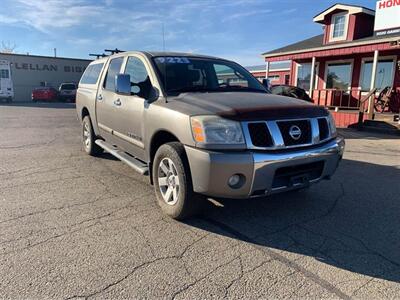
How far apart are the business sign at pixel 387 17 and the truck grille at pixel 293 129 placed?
43.2ft

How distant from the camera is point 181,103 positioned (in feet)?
11.8

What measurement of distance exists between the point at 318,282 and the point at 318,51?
16161 mm

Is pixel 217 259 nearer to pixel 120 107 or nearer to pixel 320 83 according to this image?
pixel 120 107

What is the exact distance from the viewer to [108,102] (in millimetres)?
5355

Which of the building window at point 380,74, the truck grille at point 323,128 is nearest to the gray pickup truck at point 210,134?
the truck grille at point 323,128

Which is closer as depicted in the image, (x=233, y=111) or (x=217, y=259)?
(x=217, y=259)

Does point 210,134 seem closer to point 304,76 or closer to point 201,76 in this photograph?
point 201,76

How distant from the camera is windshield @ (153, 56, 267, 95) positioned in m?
4.25

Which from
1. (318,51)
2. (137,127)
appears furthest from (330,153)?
(318,51)

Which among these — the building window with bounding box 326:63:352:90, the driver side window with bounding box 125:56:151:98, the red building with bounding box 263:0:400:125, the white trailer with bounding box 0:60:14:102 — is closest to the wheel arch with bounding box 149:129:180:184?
the driver side window with bounding box 125:56:151:98

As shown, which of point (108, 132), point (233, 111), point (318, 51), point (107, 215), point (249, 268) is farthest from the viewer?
point (318, 51)

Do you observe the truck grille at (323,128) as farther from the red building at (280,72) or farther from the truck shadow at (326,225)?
the red building at (280,72)

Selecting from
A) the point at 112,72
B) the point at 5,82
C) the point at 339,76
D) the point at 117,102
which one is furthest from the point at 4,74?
the point at 117,102

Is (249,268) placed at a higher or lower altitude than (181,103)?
lower
